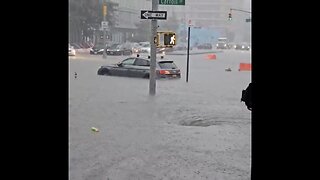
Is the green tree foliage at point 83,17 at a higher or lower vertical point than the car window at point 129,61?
higher

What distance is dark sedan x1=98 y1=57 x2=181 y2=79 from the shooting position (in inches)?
1018

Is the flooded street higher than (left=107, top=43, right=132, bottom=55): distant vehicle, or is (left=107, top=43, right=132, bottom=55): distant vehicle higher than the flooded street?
(left=107, top=43, right=132, bottom=55): distant vehicle

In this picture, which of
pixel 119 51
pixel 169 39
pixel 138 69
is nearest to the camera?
pixel 169 39

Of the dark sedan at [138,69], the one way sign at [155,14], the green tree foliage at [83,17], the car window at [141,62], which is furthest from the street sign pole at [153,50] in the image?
the green tree foliage at [83,17]

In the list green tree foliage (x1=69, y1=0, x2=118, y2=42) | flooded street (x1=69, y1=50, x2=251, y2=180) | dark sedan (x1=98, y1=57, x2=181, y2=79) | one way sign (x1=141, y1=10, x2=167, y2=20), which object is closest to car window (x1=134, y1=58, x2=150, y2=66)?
dark sedan (x1=98, y1=57, x2=181, y2=79)

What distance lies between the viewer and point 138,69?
85.1ft

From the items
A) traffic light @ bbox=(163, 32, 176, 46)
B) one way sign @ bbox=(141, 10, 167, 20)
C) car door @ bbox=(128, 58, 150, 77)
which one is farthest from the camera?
car door @ bbox=(128, 58, 150, 77)

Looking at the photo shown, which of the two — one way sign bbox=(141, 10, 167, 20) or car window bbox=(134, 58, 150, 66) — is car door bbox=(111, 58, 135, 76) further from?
one way sign bbox=(141, 10, 167, 20)

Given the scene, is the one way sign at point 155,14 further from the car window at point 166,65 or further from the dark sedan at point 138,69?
the car window at point 166,65

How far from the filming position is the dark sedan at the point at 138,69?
2586cm

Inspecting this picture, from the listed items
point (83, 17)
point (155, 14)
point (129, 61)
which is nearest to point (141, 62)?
point (129, 61)

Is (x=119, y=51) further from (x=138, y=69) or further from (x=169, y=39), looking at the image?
(x=169, y=39)
